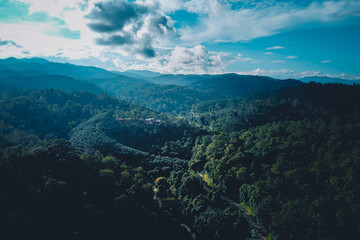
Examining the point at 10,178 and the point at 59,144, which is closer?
the point at 10,178

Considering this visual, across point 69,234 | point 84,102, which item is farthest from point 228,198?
point 84,102

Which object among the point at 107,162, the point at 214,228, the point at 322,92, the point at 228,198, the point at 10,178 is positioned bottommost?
the point at 228,198

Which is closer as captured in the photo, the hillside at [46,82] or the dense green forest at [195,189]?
the dense green forest at [195,189]

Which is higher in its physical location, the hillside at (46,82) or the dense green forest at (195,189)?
the hillside at (46,82)

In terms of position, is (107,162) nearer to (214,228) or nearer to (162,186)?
(162,186)

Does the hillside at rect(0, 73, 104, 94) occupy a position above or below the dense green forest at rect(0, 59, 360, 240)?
above

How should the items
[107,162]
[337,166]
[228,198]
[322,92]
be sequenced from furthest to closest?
[322,92] < [228,198] < [107,162] < [337,166]

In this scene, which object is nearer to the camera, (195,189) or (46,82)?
(195,189)

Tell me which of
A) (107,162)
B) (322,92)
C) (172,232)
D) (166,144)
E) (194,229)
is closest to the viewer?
(172,232)

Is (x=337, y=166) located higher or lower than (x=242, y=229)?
higher

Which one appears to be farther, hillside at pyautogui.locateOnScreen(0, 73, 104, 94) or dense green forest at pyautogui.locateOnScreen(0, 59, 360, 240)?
hillside at pyautogui.locateOnScreen(0, 73, 104, 94)

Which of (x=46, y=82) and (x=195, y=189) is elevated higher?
(x=46, y=82)
